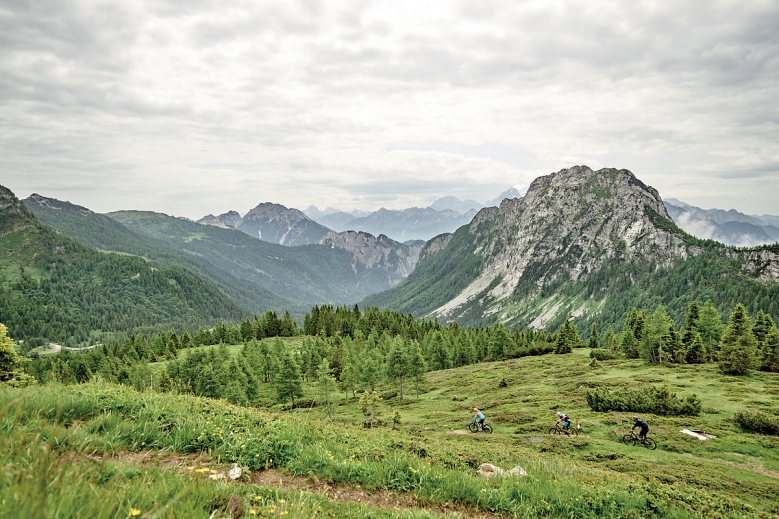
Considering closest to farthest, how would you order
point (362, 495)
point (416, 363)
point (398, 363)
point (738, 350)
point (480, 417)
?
point (362, 495), point (480, 417), point (738, 350), point (398, 363), point (416, 363)

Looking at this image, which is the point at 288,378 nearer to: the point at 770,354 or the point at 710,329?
the point at 770,354

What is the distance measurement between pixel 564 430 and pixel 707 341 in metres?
60.5

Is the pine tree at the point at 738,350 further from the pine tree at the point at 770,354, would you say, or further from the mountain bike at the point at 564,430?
the mountain bike at the point at 564,430

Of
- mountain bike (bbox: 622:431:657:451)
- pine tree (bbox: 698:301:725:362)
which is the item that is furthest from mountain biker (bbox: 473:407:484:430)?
pine tree (bbox: 698:301:725:362)

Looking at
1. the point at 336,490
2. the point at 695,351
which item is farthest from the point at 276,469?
the point at 695,351

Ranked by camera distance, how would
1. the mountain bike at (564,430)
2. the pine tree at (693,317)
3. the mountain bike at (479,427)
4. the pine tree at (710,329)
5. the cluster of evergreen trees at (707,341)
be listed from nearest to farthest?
the mountain bike at (564,430) < the mountain bike at (479,427) < the cluster of evergreen trees at (707,341) < the pine tree at (693,317) < the pine tree at (710,329)

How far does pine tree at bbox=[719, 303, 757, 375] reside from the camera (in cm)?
4825

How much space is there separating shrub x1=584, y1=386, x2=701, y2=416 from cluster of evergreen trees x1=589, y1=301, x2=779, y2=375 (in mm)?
20253

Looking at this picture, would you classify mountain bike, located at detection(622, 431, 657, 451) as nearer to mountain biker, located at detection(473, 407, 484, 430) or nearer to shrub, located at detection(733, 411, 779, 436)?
shrub, located at detection(733, 411, 779, 436)

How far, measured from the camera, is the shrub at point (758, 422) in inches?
1162

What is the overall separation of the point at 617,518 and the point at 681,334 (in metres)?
74.9

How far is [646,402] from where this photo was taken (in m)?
38.1

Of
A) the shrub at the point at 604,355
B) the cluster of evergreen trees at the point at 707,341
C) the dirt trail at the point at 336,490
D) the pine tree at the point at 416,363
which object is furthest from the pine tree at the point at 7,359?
the shrub at the point at 604,355

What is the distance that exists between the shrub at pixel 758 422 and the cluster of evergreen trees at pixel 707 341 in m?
22.8
